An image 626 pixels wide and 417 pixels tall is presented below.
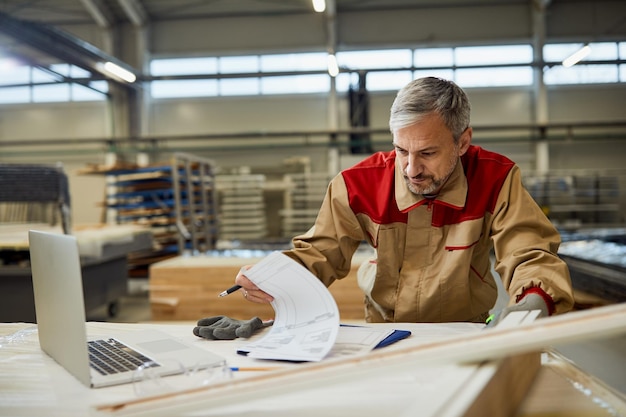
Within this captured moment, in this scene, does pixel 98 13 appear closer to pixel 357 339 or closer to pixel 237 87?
pixel 237 87

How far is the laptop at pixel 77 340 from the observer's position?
1.22 metres

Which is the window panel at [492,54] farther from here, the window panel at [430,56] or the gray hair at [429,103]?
the gray hair at [429,103]

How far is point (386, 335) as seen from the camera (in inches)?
62.5

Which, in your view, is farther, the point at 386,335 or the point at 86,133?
the point at 86,133

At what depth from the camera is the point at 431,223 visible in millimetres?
2023

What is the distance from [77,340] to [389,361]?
725 mm

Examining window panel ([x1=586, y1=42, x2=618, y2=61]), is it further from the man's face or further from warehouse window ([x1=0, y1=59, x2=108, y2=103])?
the man's face

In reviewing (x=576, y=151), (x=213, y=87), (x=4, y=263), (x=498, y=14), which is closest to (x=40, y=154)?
(x=213, y=87)

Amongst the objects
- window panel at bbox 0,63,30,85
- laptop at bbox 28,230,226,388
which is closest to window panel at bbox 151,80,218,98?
window panel at bbox 0,63,30,85

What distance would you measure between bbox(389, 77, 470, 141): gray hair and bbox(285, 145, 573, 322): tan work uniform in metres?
0.22

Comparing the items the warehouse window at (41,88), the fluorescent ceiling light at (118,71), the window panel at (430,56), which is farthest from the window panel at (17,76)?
the window panel at (430,56)

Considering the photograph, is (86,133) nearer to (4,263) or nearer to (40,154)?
(40,154)

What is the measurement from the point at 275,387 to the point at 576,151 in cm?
1454

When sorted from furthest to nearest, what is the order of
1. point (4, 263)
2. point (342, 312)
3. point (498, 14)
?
point (498, 14) < point (4, 263) < point (342, 312)
